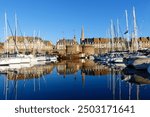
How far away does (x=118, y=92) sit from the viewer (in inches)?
644

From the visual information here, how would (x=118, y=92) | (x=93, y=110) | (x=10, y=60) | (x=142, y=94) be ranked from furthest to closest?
1. (x=10, y=60)
2. (x=118, y=92)
3. (x=142, y=94)
4. (x=93, y=110)

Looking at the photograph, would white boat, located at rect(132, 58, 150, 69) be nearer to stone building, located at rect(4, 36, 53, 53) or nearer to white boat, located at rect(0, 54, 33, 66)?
white boat, located at rect(0, 54, 33, 66)

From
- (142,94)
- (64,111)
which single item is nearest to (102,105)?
(64,111)

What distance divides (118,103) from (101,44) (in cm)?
17606

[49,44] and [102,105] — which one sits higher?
[49,44]

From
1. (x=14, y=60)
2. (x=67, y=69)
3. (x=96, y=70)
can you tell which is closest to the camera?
(x=96, y=70)

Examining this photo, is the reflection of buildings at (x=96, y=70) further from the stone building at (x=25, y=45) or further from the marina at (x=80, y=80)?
the stone building at (x=25, y=45)

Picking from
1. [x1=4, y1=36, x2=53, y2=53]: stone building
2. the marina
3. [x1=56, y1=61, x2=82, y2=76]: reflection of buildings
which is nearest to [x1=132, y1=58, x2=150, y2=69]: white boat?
the marina

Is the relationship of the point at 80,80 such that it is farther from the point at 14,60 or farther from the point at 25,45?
the point at 25,45

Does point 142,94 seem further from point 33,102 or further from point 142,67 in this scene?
point 142,67

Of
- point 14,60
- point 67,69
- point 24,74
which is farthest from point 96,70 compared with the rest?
point 14,60

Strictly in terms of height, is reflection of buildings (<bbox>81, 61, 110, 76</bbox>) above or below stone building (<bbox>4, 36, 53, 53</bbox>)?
below

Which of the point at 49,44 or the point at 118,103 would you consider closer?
the point at 118,103

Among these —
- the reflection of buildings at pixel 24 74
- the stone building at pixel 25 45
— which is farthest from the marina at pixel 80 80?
the stone building at pixel 25 45
